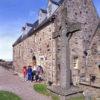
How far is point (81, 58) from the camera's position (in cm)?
2358

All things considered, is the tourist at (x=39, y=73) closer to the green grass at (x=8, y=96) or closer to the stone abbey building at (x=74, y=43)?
the stone abbey building at (x=74, y=43)

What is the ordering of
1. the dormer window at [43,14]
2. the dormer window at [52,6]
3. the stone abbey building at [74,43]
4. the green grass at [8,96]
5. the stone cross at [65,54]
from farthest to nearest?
the dormer window at [43,14] → the dormer window at [52,6] → the stone abbey building at [74,43] → the green grass at [8,96] → the stone cross at [65,54]

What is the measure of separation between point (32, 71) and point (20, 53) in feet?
44.2

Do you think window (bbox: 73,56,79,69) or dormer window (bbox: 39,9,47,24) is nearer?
window (bbox: 73,56,79,69)

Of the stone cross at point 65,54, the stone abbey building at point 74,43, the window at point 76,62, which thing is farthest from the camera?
the window at point 76,62

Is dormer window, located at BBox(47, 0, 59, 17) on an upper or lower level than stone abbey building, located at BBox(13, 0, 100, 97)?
upper

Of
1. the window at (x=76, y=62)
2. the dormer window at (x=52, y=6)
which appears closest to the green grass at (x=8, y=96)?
the window at (x=76, y=62)

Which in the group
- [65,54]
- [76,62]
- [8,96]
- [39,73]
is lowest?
[8,96]

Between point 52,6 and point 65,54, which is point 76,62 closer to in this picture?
point 52,6

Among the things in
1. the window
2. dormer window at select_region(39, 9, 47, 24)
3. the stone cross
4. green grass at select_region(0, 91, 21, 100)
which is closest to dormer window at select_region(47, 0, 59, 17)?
dormer window at select_region(39, 9, 47, 24)

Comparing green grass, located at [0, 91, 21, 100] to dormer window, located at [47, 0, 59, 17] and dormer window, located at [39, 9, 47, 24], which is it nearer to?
dormer window, located at [47, 0, 59, 17]

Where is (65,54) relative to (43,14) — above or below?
below

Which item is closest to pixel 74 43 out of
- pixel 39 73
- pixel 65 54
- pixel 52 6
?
pixel 52 6

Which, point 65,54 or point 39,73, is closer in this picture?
point 65,54
